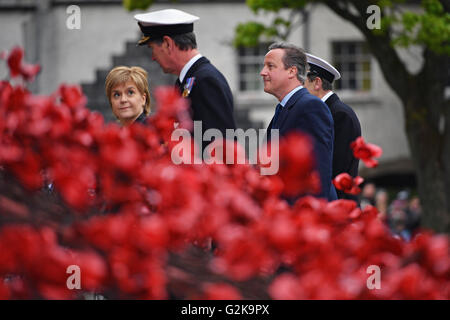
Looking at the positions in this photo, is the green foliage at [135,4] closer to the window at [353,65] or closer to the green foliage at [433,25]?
the green foliage at [433,25]

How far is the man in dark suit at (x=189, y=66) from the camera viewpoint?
3.61m

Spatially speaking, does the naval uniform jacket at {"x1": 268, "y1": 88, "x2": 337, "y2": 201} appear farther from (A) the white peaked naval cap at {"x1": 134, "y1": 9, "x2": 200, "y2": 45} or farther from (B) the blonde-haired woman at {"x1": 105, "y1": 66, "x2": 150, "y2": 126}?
(B) the blonde-haired woman at {"x1": 105, "y1": 66, "x2": 150, "y2": 126}

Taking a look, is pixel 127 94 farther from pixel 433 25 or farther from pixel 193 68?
pixel 433 25

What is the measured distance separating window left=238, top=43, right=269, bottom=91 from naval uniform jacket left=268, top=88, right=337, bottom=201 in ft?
52.6

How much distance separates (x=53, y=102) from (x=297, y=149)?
0.69 m

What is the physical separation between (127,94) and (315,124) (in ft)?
4.16

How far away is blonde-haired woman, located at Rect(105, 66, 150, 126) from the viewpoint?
4301 millimetres

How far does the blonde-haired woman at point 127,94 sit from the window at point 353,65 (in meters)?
15.7

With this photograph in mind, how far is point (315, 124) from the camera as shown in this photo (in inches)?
138

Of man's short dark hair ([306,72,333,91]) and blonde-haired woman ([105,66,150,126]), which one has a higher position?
man's short dark hair ([306,72,333,91])

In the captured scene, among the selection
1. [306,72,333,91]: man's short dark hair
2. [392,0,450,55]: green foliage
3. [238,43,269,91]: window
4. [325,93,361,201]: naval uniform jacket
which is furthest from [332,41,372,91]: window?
[325,93,361,201]: naval uniform jacket

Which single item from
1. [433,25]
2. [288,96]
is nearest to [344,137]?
[288,96]

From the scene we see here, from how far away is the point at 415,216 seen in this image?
1283 centimetres
